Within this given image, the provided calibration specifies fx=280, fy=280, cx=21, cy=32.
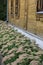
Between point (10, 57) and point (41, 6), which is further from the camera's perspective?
point (41, 6)

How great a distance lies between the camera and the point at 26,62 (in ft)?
18.7

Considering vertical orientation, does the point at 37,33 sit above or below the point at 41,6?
below

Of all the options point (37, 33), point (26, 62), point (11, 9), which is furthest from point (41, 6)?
point (11, 9)

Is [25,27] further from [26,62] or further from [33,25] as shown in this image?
[26,62]

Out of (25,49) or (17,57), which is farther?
(25,49)

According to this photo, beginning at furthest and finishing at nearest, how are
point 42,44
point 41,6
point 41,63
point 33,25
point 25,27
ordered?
point 25,27 < point 33,25 < point 41,6 < point 42,44 < point 41,63

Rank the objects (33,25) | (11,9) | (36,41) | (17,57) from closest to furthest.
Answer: (17,57), (36,41), (33,25), (11,9)

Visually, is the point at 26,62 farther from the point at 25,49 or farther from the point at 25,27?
the point at 25,27

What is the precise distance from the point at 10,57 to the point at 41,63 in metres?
1.22

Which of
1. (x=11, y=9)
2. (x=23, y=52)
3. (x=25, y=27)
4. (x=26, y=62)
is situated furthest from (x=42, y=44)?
(x=11, y=9)

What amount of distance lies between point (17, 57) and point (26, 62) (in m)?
0.73

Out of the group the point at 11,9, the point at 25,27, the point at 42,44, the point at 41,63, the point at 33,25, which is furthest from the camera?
the point at 11,9

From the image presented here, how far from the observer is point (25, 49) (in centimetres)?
690

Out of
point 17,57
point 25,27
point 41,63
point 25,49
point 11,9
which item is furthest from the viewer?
point 11,9
